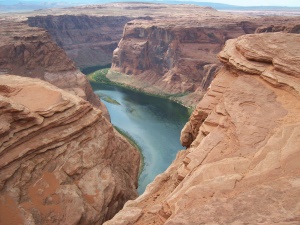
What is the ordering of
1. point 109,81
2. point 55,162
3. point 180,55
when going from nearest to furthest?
point 55,162, point 180,55, point 109,81

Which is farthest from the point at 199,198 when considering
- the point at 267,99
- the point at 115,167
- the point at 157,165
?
the point at 157,165

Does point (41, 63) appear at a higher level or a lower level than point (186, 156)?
lower

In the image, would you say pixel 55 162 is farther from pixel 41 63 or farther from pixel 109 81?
pixel 109 81

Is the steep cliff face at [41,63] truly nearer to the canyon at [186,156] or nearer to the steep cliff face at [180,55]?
the steep cliff face at [180,55]

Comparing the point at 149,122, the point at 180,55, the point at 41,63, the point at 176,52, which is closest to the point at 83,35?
the point at 176,52

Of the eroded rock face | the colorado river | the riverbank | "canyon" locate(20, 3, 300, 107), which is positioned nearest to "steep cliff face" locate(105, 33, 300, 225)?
the eroded rock face

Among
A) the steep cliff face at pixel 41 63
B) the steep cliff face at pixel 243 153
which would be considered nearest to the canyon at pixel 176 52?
the steep cliff face at pixel 41 63

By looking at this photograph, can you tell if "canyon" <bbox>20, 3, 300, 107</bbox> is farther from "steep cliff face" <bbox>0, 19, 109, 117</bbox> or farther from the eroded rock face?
the eroded rock face
